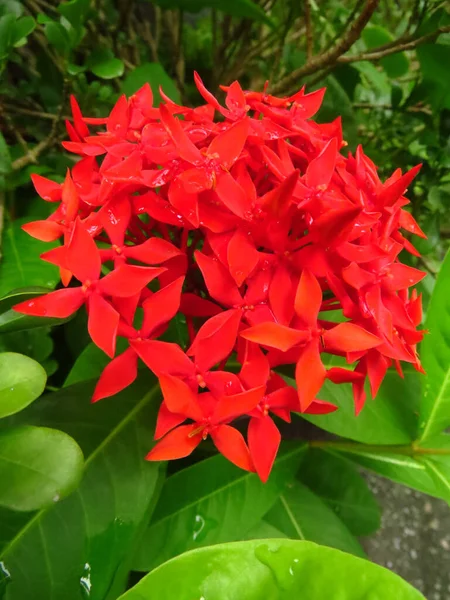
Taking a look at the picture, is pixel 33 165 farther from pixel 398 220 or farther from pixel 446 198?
pixel 446 198

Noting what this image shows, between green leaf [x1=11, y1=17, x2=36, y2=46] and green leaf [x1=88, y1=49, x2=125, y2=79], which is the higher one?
green leaf [x1=11, y1=17, x2=36, y2=46]

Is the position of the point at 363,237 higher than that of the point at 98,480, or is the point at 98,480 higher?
the point at 363,237

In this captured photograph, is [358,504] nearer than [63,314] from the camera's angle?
No

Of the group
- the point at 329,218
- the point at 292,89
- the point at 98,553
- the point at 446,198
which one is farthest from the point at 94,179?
the point at 446,198

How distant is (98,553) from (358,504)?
0.53 meters

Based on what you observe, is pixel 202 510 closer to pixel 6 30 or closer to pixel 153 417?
pixel 153 417

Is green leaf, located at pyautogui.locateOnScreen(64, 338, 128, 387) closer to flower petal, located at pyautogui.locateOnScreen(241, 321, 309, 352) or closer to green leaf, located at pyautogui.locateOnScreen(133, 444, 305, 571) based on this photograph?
green leaf, located at pyautogui.locateOnScreen(133, 444, 305, 571)

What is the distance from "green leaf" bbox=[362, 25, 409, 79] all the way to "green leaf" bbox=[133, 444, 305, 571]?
0.77 meters

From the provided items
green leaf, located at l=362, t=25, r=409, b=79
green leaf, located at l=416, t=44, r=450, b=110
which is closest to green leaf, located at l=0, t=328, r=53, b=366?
green leaf, located at l=416, t=44, r=450, b=110

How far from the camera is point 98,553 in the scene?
456mm

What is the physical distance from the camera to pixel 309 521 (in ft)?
2.45

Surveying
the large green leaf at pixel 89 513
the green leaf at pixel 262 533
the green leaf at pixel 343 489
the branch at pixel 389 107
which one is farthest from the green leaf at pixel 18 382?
the branch at pixel 389 107

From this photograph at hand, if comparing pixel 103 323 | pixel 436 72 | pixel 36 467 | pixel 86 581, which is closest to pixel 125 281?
pixel 103 323

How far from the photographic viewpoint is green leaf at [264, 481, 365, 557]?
73 cm
